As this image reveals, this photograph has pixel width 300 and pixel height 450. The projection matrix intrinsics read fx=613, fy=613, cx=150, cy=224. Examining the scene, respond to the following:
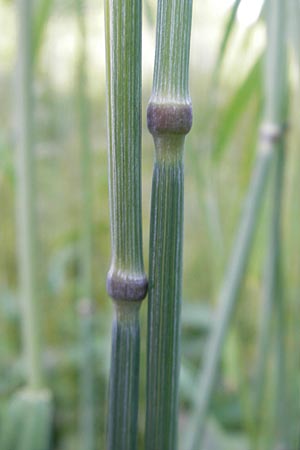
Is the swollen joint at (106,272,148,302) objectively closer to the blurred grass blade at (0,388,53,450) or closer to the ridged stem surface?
the ridged stem surface

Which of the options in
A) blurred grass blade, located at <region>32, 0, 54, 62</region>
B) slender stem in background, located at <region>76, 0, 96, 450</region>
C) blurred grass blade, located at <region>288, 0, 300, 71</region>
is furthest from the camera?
slender stem in background, located at <region>76, 0, 96, 450</region>

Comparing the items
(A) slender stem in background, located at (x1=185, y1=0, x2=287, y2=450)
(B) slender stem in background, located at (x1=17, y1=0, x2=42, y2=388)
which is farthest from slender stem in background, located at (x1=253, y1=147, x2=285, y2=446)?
(B) slender stem in background, located at (x1=17, y1=0, x2=42, y2=388)

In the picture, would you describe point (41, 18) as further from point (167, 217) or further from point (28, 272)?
point (167, 217)

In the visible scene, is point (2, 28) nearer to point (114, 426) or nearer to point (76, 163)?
point (76, 163)

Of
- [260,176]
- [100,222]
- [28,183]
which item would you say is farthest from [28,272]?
[100,222]

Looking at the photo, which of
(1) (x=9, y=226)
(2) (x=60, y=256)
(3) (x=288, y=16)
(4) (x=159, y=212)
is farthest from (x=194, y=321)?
(4) (x=159, y=212)

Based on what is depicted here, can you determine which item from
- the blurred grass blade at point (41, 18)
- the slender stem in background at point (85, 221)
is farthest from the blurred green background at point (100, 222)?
the blurred grass blade at point (41, 18)

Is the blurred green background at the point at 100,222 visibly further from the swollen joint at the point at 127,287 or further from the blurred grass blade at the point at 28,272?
the swollen joint at the point at 127,287
